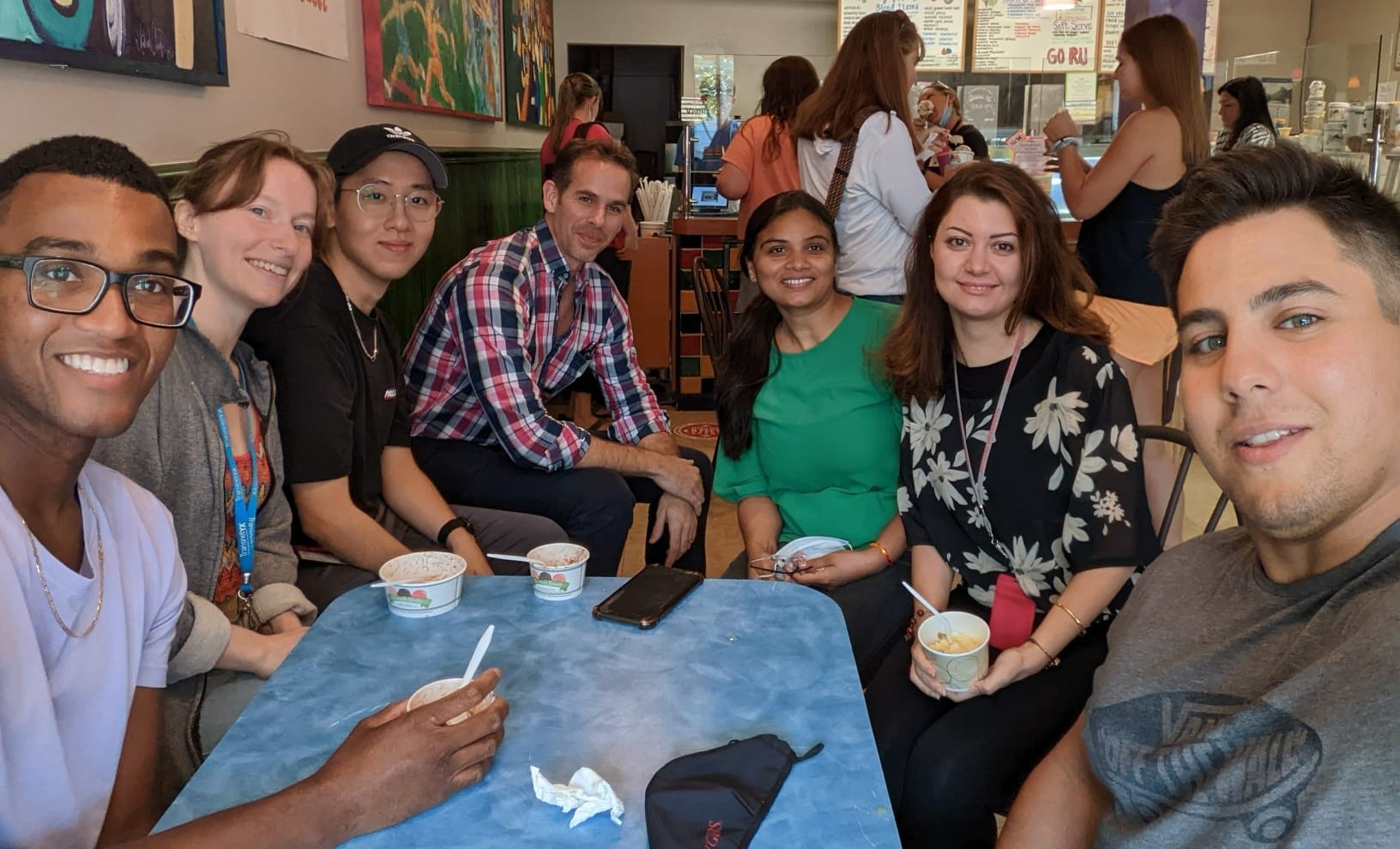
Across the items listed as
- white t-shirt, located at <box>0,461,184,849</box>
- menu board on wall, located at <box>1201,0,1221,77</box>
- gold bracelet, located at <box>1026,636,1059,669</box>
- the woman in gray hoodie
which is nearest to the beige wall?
the woman in gray hoodie

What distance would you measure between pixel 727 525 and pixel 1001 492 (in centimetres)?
215

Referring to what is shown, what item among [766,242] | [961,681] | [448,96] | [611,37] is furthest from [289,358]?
[611,37]

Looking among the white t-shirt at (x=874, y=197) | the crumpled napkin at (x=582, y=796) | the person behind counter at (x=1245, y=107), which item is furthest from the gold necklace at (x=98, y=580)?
the person behind counter at (x=1245, y=107)

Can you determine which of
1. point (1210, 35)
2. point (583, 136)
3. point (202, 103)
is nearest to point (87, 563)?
point (202, 103)

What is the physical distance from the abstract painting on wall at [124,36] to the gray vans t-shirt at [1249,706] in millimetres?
1735

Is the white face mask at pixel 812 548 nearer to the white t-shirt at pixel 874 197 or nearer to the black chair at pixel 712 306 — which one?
the white t-shirt at pixel 874 197

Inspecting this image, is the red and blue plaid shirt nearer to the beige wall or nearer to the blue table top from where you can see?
the beige wall

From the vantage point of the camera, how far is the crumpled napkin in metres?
0.95

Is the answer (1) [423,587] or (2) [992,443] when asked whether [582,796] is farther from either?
(2) [992,443]

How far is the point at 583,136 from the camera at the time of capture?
4.71m

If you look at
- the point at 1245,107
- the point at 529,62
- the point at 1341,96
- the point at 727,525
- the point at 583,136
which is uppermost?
the point at 529,62

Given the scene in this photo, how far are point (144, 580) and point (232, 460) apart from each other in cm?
51

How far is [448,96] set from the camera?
13.8 feet

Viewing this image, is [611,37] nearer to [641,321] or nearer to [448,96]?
[641,321]
